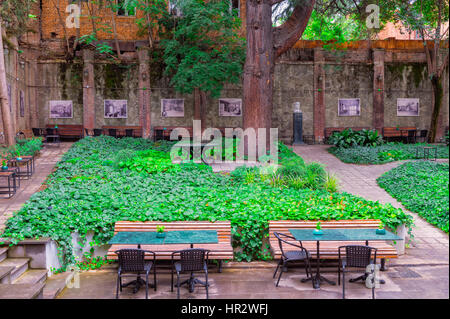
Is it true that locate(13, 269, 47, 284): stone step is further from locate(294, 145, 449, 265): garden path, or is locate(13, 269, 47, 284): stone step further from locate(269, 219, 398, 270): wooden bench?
locate(294, 145, 449, 265): garden path

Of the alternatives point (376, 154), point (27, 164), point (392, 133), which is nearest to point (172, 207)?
point (27, 164)

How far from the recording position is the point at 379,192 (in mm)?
11336

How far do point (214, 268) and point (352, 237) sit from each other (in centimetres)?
228

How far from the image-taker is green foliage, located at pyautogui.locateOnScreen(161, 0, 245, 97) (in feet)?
58.0

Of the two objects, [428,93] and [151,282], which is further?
[428,93]

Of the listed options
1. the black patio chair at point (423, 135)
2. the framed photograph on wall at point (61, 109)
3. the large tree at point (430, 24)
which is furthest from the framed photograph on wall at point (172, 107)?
the black patio chair at point (423, 135)

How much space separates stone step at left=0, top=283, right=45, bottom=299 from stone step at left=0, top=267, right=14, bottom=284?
76cm

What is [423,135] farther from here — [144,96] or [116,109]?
[116,109]

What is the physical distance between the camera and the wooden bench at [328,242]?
20.8 ft

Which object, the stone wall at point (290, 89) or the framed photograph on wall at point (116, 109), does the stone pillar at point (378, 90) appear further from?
the framed photograph on wall at point (116, 109)

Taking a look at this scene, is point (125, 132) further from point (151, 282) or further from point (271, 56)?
point (151, 282)

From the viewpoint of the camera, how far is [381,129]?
22.2 m

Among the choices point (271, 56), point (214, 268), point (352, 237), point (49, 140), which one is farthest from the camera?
point (49, 140)

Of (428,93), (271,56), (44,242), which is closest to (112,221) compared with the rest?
(44,242)
